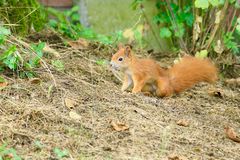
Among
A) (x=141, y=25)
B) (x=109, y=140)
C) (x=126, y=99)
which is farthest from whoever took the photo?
(x=141, y=25)

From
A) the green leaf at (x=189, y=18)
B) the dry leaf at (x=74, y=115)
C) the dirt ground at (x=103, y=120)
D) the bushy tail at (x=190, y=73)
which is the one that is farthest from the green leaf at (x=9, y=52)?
the green leaf at (x=189, y=18)

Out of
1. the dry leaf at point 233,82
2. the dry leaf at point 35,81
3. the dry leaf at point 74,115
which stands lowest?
the dry leaf at point 233,82

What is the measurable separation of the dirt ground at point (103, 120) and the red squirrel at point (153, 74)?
0.33 feet

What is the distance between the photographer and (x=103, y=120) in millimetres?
4773

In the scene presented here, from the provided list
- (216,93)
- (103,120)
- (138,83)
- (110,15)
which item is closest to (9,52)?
(103,120)

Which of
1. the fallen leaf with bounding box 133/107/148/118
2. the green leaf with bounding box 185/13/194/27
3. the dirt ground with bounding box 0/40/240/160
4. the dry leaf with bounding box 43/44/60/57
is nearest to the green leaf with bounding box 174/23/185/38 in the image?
the green leaf with bounding box 185/13/194/27

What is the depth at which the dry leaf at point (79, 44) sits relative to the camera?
20.8 feet

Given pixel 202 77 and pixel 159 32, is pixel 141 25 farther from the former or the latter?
pixel 202 77

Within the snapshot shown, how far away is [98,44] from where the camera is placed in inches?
261

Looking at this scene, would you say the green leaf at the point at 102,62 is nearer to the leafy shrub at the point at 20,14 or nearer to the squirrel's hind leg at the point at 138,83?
the squirrel's hind leg at the point at 138,83

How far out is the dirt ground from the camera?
4316 millimetres

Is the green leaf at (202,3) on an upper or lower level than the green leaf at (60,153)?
upper

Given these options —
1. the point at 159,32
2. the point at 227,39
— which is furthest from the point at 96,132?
the point at 159,32

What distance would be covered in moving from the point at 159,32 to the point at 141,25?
433 mm
